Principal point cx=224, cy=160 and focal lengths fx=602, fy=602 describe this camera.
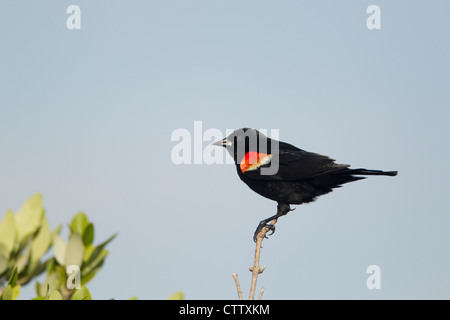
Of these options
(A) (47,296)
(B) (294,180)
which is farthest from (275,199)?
(A) (47,296)

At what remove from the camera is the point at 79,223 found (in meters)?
4.90

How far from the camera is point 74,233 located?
4.87 meters

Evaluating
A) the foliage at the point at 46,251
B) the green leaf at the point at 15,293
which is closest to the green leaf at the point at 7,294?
the green leaf at the point at 15,293

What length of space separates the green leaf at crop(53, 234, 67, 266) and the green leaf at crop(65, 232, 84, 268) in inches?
1.9

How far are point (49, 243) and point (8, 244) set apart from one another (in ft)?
1.19

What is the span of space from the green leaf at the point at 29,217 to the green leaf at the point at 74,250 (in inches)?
12.2

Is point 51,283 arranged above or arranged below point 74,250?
below

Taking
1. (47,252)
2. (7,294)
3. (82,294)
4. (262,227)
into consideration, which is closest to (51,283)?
(47,252)

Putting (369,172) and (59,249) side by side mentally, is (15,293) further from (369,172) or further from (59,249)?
(369,172)

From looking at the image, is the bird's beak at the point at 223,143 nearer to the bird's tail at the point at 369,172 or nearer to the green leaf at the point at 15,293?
A: the bird's tail at the point at 369,172

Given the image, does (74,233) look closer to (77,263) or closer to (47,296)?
(77,263)

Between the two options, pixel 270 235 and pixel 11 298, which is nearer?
pixel 11 298

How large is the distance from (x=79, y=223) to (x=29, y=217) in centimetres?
40
